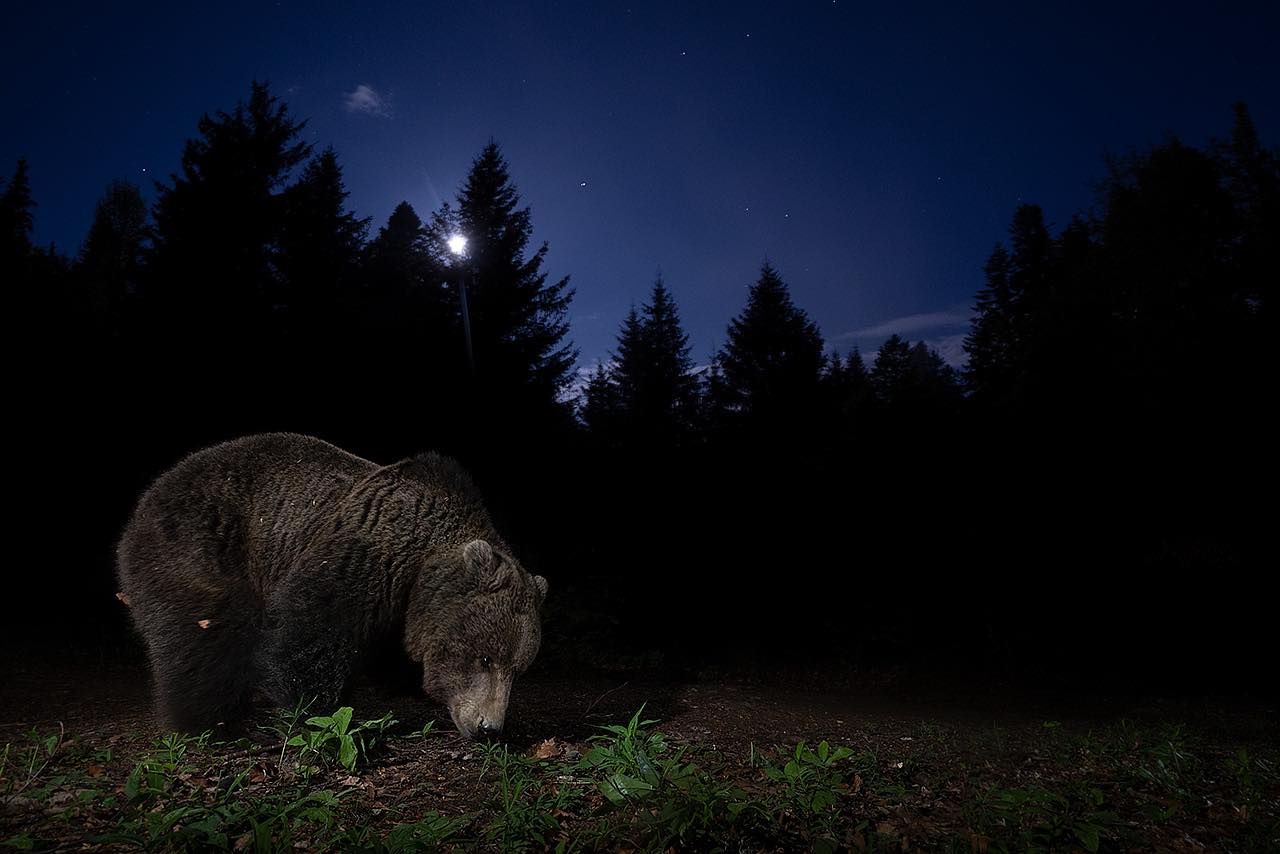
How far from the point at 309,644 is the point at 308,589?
34 centimetres

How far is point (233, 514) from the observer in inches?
173

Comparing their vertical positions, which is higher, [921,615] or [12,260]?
[12,260]

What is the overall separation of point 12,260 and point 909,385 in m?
26.9

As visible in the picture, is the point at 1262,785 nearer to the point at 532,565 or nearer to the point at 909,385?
the point at 532,565

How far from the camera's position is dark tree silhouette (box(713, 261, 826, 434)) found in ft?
67.0

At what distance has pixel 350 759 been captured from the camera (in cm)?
327

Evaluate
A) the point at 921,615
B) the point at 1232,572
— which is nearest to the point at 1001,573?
the point at 921,615

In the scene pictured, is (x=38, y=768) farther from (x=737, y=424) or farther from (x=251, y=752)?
(x=737, y=424)

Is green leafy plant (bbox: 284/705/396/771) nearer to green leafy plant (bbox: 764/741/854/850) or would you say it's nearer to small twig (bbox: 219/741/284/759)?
small twig (bbox: 219/741/284/759)

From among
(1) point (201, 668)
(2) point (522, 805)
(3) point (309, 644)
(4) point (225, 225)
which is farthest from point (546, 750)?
(4) point (225, 225)

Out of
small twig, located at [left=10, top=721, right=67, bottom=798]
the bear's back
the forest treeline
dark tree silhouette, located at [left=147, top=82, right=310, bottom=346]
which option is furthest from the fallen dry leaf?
dark tree silhouette, located at [left=147, top=82, right=310, bottom=346]

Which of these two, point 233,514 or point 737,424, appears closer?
point 233,514

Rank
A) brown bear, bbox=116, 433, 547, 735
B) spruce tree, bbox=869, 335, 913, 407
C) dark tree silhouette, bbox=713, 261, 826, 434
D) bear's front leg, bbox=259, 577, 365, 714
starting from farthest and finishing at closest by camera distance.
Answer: spruce tree, bbox=869, 335, 913, 407, dark tree silhouette, bbox=713, 261, 826, 434, brown bear, bbox=116, 433, 547, 735, bear's front leg, bbox=259, 577, 365, 714

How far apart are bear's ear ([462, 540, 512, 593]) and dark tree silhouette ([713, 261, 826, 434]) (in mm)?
16684
